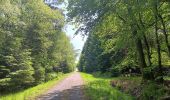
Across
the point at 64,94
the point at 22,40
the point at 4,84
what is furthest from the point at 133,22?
the point at 22,40

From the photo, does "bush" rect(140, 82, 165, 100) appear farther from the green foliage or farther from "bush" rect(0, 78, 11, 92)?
"bush" rect(0, 78, 11, 92)

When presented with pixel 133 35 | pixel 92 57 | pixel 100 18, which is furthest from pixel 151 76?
pixel 92 57

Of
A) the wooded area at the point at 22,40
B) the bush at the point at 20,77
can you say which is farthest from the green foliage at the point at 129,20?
the bush at the point at 20,77

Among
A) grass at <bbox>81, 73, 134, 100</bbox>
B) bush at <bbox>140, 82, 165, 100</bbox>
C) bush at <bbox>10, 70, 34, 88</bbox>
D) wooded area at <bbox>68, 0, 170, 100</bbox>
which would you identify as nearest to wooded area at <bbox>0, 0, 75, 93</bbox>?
bush at <bbox>10, 70, 34, 88</bbox>

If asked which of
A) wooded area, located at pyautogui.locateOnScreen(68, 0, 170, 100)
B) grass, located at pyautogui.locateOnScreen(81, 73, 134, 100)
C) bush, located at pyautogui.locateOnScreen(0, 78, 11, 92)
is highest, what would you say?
wooded area, located at pyautogui.locateOnScreen(68, 0, 170, 100)

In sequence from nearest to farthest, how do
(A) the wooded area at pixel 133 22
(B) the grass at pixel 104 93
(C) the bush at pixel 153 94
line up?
(C) the bush at pixel 153 94, (A) the wooded area at pixel 133 22, (B) the grass at pixel 104 93

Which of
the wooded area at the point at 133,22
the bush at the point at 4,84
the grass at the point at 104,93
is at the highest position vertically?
the wooded area at the point at 133,22

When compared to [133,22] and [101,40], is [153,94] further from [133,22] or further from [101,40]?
[101,40]

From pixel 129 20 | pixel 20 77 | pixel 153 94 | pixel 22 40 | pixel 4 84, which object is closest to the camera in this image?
pixel 153 94

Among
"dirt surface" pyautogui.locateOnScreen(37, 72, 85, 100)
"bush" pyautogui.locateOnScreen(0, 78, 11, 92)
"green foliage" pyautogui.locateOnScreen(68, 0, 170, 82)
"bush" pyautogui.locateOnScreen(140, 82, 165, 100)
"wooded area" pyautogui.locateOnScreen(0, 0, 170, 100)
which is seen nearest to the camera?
"bush" pyautogui.locateOnScreen(140, 82, 165, 100)

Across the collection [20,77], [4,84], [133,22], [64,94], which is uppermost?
[133,22]

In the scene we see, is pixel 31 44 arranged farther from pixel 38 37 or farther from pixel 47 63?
pixel 47 63

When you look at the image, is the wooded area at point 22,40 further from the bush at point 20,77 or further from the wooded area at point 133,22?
the wooded area at point 133,22

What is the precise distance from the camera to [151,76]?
20.6 m
